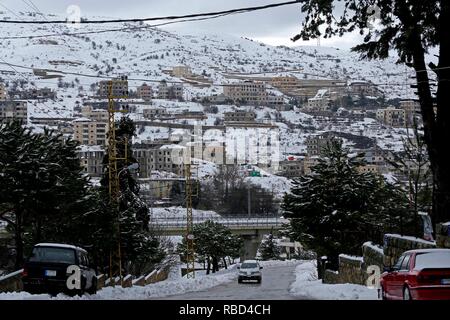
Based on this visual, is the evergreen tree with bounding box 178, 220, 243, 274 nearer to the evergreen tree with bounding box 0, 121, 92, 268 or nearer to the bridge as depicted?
the bridge

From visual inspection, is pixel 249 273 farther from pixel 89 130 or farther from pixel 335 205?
pixel 89 130

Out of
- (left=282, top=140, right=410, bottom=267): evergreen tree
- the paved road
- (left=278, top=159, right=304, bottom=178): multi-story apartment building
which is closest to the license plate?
the paved road

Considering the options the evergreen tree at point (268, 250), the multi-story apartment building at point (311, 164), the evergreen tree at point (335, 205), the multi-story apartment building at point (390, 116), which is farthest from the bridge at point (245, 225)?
the evergreen tree at point (335, 205)

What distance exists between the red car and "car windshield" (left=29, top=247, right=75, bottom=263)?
9.69 m

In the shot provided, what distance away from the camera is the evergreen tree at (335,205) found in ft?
133

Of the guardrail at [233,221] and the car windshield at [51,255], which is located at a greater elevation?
the car windshield at [51,255]

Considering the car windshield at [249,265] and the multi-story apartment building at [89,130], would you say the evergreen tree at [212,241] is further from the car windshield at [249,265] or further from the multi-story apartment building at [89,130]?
the multi-story apartment building at [89,130]

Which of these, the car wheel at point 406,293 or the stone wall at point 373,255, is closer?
the car wheel at point 406,293

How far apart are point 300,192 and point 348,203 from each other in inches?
145

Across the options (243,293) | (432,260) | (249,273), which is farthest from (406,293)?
(249,273)

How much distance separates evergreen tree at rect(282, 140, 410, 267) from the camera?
133 ft

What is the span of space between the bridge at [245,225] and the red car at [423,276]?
83.3m

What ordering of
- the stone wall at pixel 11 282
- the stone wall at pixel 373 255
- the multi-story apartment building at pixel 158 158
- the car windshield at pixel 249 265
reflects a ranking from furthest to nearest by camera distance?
the multi-story apartment building at pixel 158 158 → the car windshield at pixel 249 265 → the stone wall at pixel 373 255 → the stone wall at pixel 11 282

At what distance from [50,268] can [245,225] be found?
87.0 metres
